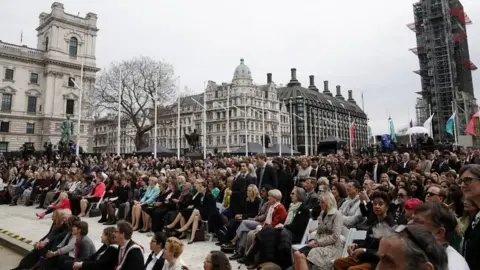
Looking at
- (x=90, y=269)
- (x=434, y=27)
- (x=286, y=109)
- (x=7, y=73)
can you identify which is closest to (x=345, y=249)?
(x=90, y=269)

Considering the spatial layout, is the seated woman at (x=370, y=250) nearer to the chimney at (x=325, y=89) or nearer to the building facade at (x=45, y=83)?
the building facade at (x=45, y=83)

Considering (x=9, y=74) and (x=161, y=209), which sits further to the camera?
(x=9, y=74)

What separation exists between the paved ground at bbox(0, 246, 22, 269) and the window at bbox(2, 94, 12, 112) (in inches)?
2008

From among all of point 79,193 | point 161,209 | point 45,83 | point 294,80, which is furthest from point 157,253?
point 294,80

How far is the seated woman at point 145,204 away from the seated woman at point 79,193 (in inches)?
132

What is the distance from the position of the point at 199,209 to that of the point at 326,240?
14.1ft

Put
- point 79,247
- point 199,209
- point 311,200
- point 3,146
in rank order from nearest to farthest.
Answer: point 79,247 → point 311,200 → point 199,209 → point 3,146

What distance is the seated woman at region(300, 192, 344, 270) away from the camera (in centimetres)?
473

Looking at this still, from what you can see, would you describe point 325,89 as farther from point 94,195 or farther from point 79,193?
point 94,195

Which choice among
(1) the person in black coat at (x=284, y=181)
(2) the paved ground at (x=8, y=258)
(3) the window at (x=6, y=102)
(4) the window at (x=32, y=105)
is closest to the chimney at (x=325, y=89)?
(4) the window at (x=32, y=105)

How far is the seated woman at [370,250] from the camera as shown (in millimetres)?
3673

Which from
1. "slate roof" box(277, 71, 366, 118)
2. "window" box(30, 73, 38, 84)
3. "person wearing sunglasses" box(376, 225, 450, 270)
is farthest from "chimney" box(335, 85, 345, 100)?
"person wearing sunglasses" box(376, 225, 450, 270)

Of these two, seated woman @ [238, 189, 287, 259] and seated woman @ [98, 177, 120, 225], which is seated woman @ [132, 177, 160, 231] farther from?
seated woman @ [238, 189, 287, 259]

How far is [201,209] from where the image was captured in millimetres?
8484
